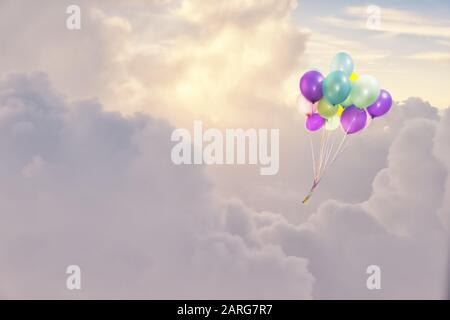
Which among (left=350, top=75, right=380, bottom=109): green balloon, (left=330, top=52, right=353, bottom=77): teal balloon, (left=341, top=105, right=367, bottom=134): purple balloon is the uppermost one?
(left=330, top=52, right=353, bottom=77): teal balloon

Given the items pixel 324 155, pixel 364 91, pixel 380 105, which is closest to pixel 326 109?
pixel 364 91

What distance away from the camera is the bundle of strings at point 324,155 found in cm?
548

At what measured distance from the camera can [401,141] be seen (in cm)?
572

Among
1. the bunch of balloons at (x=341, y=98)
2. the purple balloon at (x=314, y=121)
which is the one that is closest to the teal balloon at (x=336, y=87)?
the bunch of balloons at (x=341, y=98)

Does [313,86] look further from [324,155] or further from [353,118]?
[324,155]

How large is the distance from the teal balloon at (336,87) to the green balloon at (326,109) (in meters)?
0.07

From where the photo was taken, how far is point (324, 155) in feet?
18.0

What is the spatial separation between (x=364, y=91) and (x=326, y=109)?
0.96ft

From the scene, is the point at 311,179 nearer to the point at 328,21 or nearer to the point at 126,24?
the point at 328,21

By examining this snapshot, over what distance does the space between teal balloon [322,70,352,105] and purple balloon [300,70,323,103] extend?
0.04 metres

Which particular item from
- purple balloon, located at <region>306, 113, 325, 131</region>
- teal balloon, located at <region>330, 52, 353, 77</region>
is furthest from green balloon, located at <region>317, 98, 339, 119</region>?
teal balloon, located at <region>330, 52, 353, 77</region>

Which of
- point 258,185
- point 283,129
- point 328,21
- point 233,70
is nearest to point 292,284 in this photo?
point 258,185

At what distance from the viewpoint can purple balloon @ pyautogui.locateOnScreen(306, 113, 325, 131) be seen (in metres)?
5.00

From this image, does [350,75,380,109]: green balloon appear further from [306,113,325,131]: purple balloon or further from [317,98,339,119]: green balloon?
[306,113,325,131]: purple balloon
